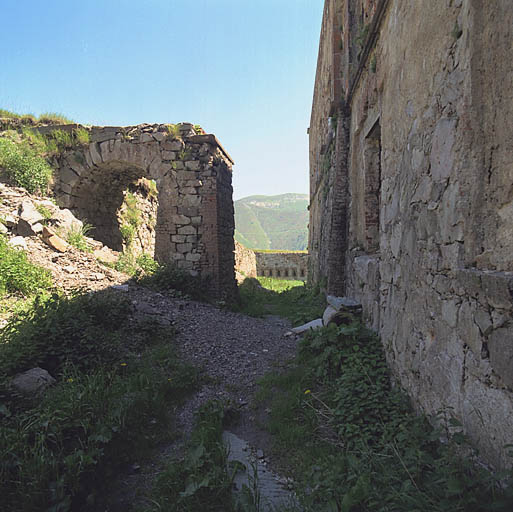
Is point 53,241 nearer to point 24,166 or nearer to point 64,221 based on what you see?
point 64,221

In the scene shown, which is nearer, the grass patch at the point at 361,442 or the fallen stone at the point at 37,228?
the grass patch at the point at 361,442

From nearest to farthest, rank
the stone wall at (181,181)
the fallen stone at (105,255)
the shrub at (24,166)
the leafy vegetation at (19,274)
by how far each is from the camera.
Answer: the leafy vegetation at (19,274) < the fallen stone at (105,255) < the shrub at (24,166) < the stone wall at (181,181)

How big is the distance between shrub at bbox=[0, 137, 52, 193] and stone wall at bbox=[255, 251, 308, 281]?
12.7m

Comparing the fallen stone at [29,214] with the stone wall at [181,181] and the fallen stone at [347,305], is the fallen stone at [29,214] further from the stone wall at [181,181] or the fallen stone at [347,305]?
the fallen stone at [347,305]

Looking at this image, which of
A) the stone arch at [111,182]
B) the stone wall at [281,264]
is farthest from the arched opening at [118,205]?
the stone wall at [281,264]

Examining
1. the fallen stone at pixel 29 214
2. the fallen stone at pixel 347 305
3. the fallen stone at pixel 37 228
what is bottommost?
the fallen stone at pixel 347 305

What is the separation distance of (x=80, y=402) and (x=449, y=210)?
3062 millimetres

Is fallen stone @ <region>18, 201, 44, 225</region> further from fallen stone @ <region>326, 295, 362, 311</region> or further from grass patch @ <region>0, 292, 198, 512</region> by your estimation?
fallen stone @ <region>326, 295, 362, 311</region>

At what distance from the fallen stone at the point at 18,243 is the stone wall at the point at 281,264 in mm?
14350

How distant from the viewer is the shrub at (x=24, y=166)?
7.61 meters

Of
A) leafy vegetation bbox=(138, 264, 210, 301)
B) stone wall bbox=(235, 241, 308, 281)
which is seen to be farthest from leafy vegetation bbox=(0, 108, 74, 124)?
stone wall bbox=(235, 241, 308, 281)

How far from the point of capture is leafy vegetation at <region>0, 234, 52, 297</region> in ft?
14.9

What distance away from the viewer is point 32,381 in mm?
2855

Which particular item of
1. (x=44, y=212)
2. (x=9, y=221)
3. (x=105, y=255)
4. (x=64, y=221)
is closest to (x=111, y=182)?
(x=64, y=221)
